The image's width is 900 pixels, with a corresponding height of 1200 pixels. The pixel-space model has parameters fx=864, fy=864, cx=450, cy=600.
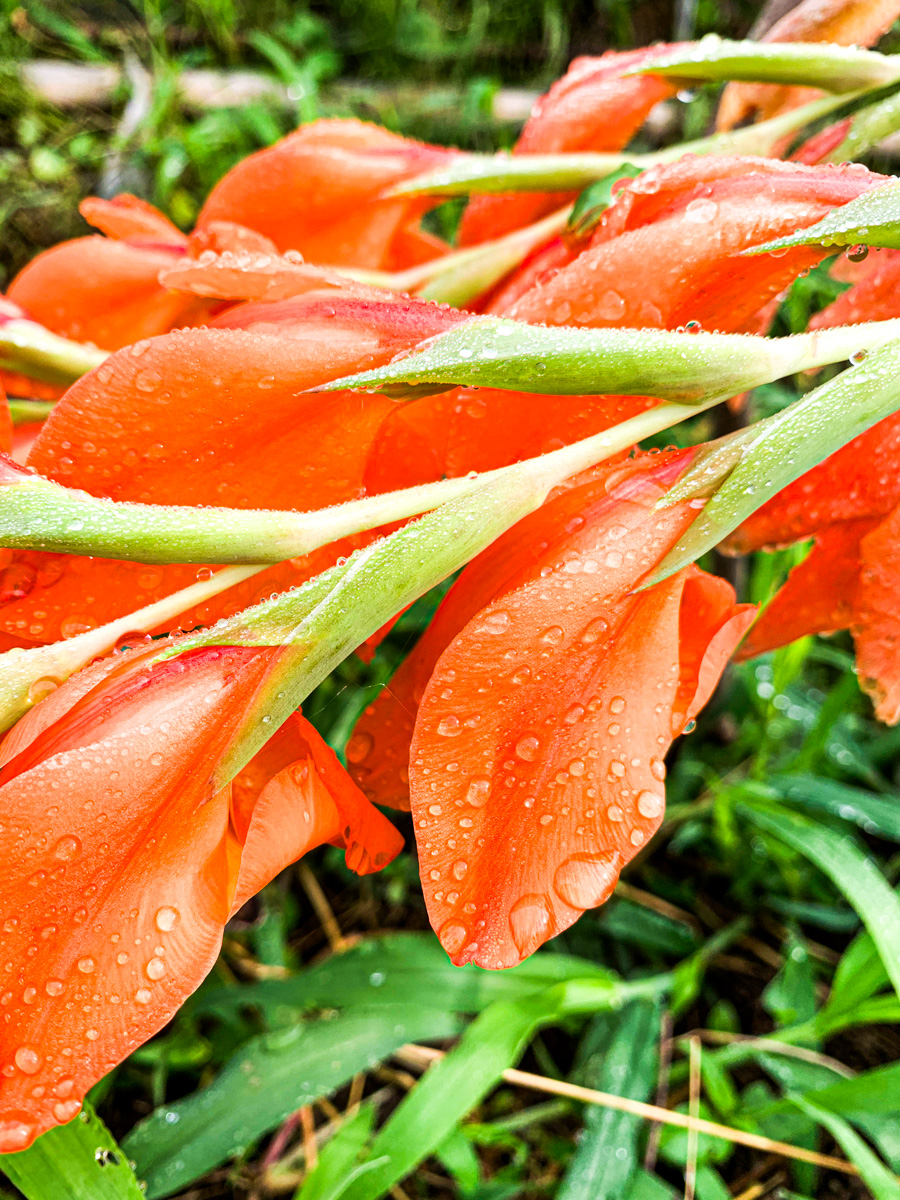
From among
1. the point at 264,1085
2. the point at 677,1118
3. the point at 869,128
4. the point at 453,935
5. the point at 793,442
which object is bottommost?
the point at 677,1118

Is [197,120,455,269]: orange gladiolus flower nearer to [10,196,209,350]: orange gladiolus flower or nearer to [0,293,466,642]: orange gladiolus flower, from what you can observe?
[10,196,209,350]: orange gladiolus flower

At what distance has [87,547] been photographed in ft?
1.00

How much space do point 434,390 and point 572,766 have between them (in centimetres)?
16

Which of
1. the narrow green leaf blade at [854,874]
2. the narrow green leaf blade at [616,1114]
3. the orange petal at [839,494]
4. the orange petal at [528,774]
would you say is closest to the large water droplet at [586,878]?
the orange petal at [528,774]

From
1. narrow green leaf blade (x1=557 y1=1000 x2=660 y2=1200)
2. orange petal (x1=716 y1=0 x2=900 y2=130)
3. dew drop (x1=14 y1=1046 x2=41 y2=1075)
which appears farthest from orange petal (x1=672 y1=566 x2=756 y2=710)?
narrow green leaf blade (x1=557 y1=1000 x2=660 y2=1200)

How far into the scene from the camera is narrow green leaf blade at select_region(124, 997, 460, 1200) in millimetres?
580

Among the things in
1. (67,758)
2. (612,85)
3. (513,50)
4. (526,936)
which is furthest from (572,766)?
(513,50)

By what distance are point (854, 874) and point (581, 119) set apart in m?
0.57

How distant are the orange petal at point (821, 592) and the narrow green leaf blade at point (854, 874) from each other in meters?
0.24

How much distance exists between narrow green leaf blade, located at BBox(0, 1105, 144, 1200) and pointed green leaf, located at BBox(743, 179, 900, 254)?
50 cm

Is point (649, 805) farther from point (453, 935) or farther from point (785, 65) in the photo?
point (785, 65)

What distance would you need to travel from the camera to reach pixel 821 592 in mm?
467

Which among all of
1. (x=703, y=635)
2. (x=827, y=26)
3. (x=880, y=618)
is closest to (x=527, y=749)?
(x=703, y=635)

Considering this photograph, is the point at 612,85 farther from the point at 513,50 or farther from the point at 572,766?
the point at 513,50
